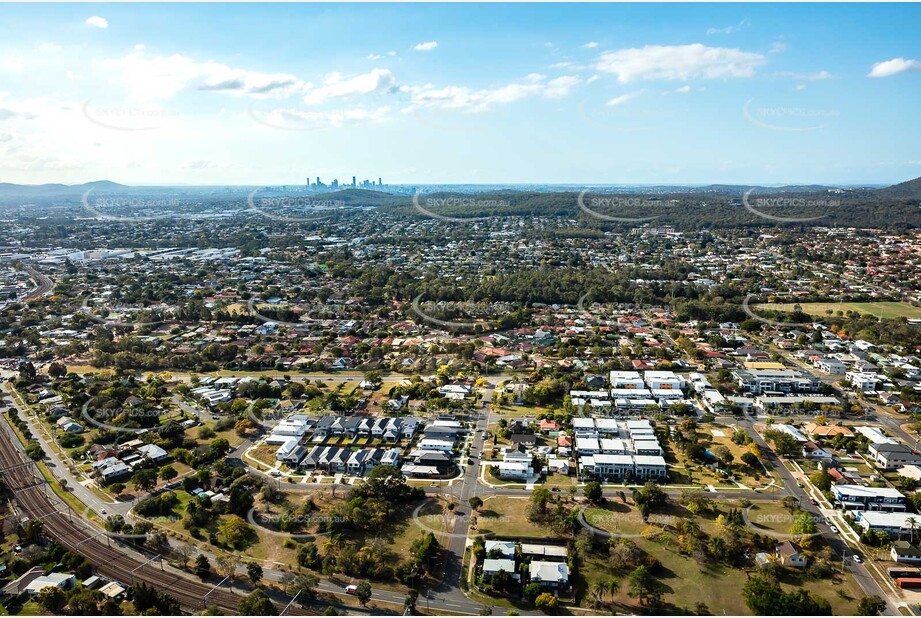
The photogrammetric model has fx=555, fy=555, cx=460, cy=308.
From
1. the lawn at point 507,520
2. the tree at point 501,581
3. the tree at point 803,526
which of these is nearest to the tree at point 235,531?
the lawn at point 507,520

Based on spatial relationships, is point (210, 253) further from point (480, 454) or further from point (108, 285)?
point (480, 454)

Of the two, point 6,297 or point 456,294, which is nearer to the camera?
point 456,294

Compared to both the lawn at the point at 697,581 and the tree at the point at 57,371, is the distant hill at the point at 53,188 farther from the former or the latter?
the lawn at the point at 697,581

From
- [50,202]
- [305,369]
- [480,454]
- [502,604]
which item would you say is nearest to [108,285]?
[305,369]

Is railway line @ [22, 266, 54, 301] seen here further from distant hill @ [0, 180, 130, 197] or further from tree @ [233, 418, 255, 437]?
distant hill @ [0, 180, 130, 197]

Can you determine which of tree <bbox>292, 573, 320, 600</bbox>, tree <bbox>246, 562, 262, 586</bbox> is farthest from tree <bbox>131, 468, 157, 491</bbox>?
tree <bbox>292, 573, 320, 600</bbox>

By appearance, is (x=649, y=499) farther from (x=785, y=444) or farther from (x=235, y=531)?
(x=235, y=531)
